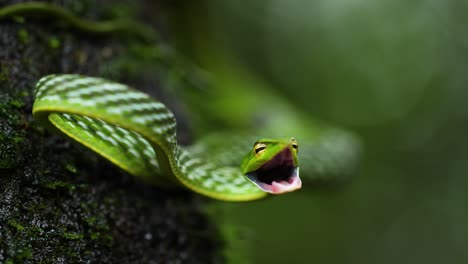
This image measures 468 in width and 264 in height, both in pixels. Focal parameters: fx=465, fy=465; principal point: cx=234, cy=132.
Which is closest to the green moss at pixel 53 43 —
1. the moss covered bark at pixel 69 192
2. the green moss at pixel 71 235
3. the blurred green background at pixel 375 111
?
the moss covered bark at pixel 69 192

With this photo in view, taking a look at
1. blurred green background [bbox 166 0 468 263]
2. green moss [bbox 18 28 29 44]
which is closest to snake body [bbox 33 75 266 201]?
green moss [bbox 18 28 29 44]

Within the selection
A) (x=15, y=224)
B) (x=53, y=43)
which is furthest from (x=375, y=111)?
(x=15, y=224)

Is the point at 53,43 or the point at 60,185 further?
the point at 53,43

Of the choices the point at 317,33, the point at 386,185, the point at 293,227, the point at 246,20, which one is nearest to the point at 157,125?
the point at 293,227

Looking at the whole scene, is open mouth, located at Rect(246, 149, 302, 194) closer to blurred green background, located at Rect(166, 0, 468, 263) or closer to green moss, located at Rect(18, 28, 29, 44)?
green moss, located at Rect(18, 28, 29, 44)

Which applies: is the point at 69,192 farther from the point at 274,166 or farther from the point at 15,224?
the point at 274,166

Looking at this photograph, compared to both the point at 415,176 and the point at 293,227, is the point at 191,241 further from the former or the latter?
the point at 415,176
